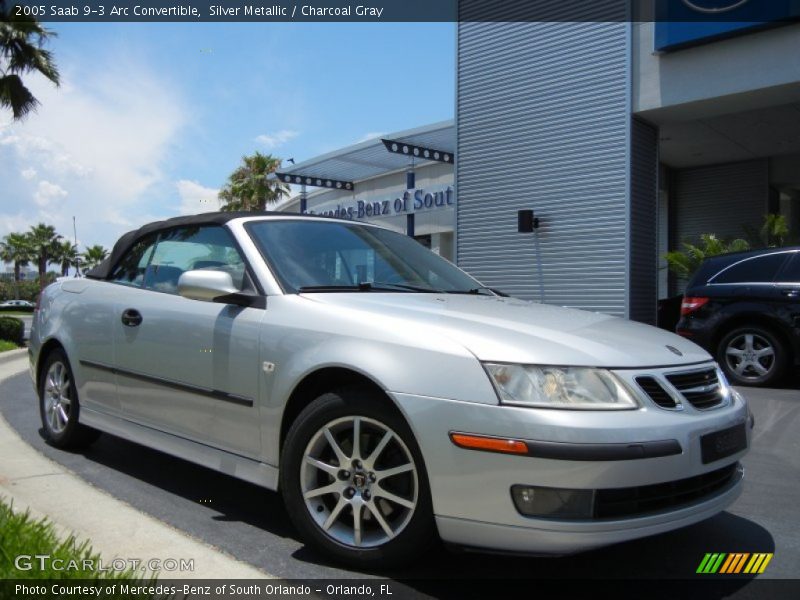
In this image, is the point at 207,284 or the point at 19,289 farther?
the point at 19,289

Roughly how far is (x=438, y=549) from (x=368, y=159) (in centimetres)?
1847

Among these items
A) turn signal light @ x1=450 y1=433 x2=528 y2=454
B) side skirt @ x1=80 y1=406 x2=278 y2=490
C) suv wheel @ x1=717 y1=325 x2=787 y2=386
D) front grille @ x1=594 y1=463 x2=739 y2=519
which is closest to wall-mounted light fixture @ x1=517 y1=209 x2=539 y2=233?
suv wheel @ x1=717 y1=325 x2=787 y2=386

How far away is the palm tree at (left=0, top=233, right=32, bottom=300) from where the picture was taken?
7159cm

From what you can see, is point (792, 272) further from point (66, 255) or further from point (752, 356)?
point (66, 255)

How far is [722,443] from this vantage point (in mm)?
2723

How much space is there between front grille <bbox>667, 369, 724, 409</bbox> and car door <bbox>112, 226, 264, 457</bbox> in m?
1.75

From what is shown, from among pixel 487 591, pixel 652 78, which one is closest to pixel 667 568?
pixel 487 591

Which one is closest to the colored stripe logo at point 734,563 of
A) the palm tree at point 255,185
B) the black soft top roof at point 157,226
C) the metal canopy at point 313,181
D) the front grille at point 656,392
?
the front grille at point 656,392

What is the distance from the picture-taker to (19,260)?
73.0 meters

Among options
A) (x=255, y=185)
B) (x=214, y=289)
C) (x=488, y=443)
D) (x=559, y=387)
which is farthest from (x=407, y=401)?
(x=255, y=185)

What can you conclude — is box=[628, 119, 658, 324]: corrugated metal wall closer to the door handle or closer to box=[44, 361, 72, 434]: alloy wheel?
box=[44, 361, 72, 434]: alloy wheel

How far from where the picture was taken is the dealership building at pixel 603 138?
37.8 ft

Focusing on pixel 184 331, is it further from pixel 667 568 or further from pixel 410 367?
pixel 667 568

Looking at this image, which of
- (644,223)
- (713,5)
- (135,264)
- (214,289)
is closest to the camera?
(214,289)
